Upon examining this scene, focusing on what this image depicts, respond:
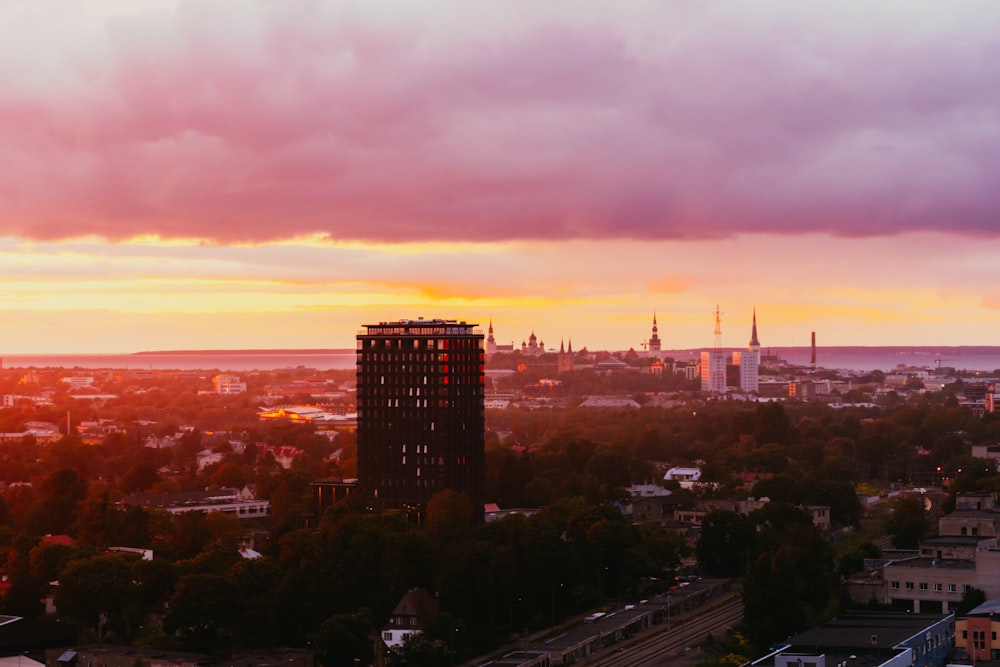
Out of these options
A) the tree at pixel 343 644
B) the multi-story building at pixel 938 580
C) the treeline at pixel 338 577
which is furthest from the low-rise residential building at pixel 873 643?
the tree at pixel 343 644

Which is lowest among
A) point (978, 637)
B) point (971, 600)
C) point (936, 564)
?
point (978, 637)

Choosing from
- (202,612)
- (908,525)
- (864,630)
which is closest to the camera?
(864,630)

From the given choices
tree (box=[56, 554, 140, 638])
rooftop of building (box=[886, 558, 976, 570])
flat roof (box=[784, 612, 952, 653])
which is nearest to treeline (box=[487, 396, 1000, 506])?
rooftop of building (box=[886, 558, 976, 570])

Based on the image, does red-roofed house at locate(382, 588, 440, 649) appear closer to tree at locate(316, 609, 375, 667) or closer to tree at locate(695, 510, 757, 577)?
tree at locate(316, 609, 375, 667)

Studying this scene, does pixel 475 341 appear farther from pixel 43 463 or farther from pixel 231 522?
pixel 43 463

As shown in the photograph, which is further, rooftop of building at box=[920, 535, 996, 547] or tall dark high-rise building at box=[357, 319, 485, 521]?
tall dark high-rise building at box=[357, 319, 485, 521]

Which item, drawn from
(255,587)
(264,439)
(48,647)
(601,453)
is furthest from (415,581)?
(264,439)

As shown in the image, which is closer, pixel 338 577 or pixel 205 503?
pixel 338 577

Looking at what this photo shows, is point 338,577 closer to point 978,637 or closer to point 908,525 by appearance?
point 978,637

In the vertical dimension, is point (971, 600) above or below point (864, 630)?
below

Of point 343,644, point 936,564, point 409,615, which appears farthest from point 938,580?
point 343,644
